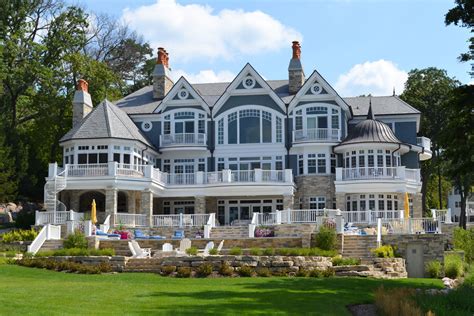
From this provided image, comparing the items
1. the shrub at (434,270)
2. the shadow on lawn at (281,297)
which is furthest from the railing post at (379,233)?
the shadow on lawn at (281,297)

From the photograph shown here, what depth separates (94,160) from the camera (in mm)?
40719

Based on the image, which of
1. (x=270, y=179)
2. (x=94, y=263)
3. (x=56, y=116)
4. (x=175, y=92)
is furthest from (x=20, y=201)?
(x=94, y=263)

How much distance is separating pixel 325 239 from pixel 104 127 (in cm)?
1606

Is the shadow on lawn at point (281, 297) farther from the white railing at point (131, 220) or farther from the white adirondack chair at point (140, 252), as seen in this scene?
the white railing at point (131, 220)

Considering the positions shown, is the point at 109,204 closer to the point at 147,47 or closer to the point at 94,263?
the point at 94,263

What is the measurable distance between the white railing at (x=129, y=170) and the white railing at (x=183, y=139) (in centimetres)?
377

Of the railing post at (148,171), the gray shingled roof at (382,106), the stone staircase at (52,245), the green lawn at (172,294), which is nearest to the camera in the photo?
the green lawn at (172,294)

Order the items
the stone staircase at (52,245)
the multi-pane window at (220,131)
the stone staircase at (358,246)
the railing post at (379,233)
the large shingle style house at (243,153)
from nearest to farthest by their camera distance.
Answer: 1. the stone staircase at (358,246)
2. the railing post at (379,233)
3. the stone staircase at (52,245)
4. the large shingle style house at (243,153)
5. the multi-pane window at (220,131)

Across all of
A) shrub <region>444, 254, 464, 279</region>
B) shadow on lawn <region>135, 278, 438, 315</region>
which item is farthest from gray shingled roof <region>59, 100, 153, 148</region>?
shadow on lawn <region>135, 278, 438, 315</region>

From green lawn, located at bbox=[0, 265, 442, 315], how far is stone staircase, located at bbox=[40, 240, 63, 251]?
668 centimetres

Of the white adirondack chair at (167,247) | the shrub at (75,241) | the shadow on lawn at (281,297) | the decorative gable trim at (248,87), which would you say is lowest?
the shadow on lawn at (281,297)

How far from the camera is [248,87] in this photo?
4378 cm

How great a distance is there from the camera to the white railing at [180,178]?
4234 cm

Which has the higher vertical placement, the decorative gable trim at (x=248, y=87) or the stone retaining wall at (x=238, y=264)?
the decorative gable trim at (x=248, y=87)
